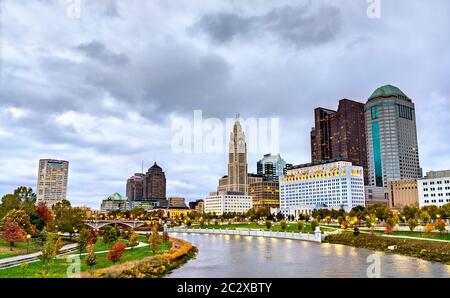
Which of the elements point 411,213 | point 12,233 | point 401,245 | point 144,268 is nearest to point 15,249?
point 12,233

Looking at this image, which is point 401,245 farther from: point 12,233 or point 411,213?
point 12,233

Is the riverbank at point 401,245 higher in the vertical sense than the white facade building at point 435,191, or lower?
lower

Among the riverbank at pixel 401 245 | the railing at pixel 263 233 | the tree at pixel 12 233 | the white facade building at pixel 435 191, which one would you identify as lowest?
the railing at pixel 263 233

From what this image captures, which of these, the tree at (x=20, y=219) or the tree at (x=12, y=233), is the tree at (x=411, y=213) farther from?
the tree at (x=12, y=233)

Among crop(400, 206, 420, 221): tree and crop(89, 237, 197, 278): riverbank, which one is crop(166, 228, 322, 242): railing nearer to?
crop(400, 206, 420, 221): tree

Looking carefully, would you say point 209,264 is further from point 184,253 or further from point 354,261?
point 354,261

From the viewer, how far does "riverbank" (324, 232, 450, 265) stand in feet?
158

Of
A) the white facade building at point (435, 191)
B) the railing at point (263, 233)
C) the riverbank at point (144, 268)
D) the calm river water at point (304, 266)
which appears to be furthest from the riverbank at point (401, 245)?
the white facade building at point (435, 191)

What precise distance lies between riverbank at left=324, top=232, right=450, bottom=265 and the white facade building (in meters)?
104

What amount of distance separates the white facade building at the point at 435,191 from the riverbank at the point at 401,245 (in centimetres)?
10374

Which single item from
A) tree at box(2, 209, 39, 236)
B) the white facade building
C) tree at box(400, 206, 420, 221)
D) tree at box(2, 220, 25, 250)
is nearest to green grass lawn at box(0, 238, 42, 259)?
tree at box(2, 220, 25, 250)

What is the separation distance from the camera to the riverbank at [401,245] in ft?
158
